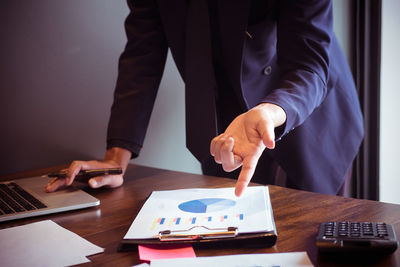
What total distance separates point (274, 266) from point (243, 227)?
12cm

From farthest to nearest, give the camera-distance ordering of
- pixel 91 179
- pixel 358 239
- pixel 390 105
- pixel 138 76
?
pixel 390 105
pixel 138 76
pixel 91 179
pixel 358 239

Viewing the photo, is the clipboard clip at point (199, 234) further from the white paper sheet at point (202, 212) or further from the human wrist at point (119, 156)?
the human wrist at point (119, 156)

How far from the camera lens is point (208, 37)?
1165 millimetres

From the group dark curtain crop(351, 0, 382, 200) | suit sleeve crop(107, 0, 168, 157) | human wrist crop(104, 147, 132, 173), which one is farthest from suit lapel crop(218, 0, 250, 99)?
dark curtain crop(351, 0, 382, 200)

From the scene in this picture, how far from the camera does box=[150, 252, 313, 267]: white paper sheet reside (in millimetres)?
588

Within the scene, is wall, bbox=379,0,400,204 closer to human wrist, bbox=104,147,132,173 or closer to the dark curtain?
the dark curtain

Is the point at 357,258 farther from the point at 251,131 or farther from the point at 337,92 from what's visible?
the point at 337,92

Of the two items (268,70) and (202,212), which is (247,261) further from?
(268,70)

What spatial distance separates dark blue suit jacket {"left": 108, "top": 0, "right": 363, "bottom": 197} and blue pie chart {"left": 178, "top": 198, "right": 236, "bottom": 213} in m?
0.25

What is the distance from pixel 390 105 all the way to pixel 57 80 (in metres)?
1.59

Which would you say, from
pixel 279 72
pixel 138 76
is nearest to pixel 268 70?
pixel 279 72

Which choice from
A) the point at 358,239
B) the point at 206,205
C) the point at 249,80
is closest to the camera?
the point at 358,239

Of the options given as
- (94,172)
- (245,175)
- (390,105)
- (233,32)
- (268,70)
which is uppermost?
(233,32)

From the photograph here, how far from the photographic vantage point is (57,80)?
1.52 m
